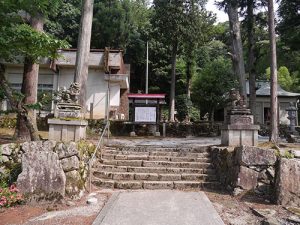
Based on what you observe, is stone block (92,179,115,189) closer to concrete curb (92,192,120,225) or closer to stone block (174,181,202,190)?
concrete curb (92,192,120,225)

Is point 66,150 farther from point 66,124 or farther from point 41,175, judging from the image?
point 66,124

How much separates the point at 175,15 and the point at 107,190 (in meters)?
18.7

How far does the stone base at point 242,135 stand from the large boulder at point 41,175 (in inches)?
193

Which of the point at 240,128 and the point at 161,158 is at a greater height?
the point at 240,128

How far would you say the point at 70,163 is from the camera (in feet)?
23.4

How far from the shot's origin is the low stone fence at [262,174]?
6.48m

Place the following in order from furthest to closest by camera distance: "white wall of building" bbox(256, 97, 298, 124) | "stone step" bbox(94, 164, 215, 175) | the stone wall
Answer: "white wall of building" bbox(256, 97, 298, 124)
"stone step" bbox(94, 164, 215, 175)
the stone wall

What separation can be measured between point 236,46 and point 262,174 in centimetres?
990

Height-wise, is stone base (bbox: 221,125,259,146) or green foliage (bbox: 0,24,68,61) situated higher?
green foliage (bbox: 0,24,68,61)

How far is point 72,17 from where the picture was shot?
27453 mm

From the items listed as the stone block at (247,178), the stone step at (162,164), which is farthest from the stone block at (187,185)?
the stone block at (247,178)

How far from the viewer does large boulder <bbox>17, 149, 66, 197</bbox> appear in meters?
6.68

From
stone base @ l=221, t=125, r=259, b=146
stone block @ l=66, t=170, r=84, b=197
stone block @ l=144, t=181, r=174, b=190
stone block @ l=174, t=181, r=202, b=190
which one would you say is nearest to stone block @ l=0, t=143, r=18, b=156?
stone block @ l=66, t=170, r=84, b=197

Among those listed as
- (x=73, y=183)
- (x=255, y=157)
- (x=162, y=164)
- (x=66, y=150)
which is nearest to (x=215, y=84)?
(x=162, y=164)
